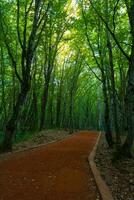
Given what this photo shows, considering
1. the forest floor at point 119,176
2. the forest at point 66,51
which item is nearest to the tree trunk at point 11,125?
the forest at point 66,51

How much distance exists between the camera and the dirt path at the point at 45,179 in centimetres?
799

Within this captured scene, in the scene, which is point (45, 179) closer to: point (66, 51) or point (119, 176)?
point (119, 176)

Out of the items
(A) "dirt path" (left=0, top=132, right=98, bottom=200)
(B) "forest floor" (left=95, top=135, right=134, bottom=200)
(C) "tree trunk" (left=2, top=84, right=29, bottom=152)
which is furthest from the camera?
(C) "tree trunk" (left=2, top=84, right=29, bottom=152)

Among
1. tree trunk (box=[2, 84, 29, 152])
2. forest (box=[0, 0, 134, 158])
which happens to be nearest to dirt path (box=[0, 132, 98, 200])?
tree trunk (box=[2, 84, 29, 152])

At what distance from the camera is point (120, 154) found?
43.3 ft

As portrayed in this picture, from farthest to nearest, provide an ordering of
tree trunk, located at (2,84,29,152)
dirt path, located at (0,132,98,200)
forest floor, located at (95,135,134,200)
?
tree trunk, located at (2,84,29,152), forest floor, located at (95,135,134,200), dirt path, located at (0,132,98,200)

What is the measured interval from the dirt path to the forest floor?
486 millimetres

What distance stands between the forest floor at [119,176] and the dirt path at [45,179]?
1.59 ft

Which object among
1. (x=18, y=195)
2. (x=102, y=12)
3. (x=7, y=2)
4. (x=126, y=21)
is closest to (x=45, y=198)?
(x=18, y=195)

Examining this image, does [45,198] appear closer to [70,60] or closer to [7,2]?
[7,2]

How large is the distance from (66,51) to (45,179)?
32524 millimetres

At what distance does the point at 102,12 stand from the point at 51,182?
12804 mm

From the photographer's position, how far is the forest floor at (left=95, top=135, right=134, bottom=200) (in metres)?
8.59

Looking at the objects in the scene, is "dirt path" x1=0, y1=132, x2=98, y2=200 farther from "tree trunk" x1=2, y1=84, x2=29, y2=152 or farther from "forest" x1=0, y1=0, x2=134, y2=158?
"forest" x1=0, y1=0, x2=134, y2=158
